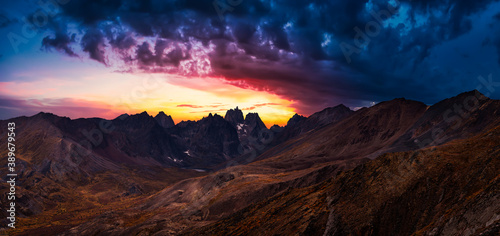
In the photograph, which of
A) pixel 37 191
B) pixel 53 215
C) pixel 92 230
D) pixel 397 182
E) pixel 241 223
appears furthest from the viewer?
pixel 37 191

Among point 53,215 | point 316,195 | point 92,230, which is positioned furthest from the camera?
point 53,215

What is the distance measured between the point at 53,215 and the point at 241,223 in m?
157

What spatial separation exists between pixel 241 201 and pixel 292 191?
3189 cm

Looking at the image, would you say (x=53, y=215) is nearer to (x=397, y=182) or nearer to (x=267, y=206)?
(x=267, y=206)

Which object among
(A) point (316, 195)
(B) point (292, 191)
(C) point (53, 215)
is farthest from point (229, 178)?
(C) point (53, 215)

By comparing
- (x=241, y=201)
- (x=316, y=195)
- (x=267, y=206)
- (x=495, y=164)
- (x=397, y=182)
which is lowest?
(x=241, y=201)

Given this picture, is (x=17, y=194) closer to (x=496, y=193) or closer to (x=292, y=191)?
(x=292, y=191)

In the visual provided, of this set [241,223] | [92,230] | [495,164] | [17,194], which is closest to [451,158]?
[495,164]

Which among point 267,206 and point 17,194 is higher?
point 267,206

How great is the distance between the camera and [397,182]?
1305 inches

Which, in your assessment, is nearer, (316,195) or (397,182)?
(397,182)

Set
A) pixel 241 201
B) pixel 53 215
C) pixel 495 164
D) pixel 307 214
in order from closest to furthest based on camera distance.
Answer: pixel 495 164
pixel 307 214
pixel 241 201
pixel 53 215

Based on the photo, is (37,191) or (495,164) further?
(37,191)

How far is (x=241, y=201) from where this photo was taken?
80938 mm
